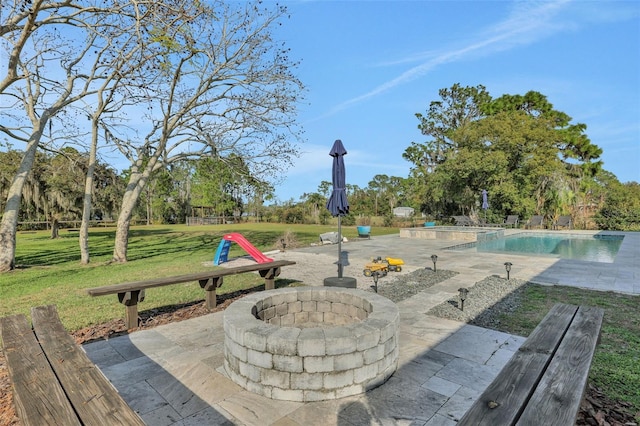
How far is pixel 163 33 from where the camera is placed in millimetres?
5488

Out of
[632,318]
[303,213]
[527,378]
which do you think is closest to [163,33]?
[527,378]

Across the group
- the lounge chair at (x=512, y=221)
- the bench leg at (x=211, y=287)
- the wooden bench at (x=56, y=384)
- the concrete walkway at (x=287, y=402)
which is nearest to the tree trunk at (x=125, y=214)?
the bench leg at (x=211, y=287)

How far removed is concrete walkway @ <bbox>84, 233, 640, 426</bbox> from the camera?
263 cm

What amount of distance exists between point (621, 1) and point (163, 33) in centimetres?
1172

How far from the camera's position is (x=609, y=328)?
460 cm

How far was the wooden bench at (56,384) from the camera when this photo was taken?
5.62 feet

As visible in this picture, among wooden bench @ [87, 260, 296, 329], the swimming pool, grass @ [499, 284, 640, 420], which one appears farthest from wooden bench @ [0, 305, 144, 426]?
the swimming pool

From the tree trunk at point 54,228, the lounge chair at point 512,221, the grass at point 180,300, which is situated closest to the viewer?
the grass at point 180,300

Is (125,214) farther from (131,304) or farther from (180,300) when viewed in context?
(131,304)

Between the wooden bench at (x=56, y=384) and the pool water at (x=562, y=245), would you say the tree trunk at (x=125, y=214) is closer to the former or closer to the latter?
the wooden bench at (x=56, y=384)

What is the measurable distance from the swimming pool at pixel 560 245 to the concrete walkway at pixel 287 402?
32.0ft

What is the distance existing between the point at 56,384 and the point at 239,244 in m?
7.20

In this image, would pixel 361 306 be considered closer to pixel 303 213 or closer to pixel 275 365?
pixel 275 365

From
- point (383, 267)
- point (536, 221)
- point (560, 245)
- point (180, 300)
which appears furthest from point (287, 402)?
point (536, 221)
